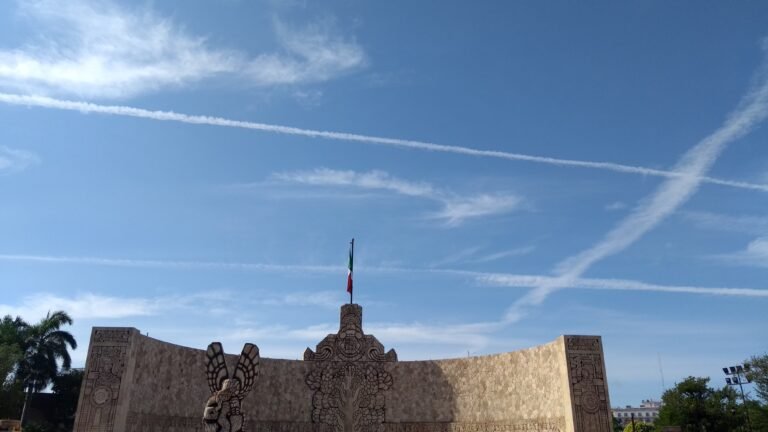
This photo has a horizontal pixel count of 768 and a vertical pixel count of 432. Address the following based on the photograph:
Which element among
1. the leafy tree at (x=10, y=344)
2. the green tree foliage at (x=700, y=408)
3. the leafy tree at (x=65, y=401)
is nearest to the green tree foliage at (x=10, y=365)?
the leafy tree at (x=10, y=344)

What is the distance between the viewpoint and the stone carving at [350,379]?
84.7 ft

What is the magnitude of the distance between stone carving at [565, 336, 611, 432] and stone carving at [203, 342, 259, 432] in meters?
12.6

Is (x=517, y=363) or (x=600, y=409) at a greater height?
(x=517, y=363)

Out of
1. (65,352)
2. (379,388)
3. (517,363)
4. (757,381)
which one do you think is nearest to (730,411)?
(757,381)

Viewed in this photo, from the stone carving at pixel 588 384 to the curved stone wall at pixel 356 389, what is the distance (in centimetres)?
4

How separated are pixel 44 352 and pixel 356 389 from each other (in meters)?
22.1

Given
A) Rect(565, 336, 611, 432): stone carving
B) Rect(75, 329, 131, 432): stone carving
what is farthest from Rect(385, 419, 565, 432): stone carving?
Rect(75, 329, 131, 432): stone carving

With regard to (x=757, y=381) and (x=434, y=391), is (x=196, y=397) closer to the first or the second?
(x=434, y=391)

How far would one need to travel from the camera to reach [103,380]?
2067cm

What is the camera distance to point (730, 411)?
39.0m

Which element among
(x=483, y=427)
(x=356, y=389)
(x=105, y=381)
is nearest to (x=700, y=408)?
(x=483, y=427)

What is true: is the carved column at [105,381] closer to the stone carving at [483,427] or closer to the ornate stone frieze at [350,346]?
the ornate stone frieze at [350,346]

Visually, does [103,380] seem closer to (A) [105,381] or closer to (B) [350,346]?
(A) [105,381]

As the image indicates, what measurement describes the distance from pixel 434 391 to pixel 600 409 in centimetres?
781
